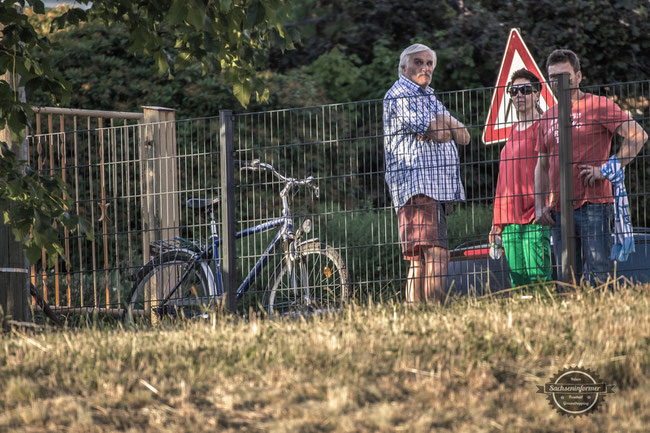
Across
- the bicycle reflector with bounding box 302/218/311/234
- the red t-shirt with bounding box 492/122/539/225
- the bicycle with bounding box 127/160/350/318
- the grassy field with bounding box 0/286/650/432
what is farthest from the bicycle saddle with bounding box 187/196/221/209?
the red t-shirt with bounding box 492/122/539/225

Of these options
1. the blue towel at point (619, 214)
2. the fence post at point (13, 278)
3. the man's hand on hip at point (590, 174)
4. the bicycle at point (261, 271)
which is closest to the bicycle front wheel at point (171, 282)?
the bicycle at point (261, 271)

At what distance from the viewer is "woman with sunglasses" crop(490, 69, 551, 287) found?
256 inches

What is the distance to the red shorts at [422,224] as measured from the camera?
6.53 meters

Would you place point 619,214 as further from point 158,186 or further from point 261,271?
point 158,186

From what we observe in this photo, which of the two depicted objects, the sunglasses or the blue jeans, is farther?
the sunglasses

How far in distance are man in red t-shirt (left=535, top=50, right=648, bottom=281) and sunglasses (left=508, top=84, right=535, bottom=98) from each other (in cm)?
17

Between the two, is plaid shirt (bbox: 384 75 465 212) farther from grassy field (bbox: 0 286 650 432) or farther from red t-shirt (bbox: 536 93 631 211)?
grassy field (bbox: 0 286 650 432)

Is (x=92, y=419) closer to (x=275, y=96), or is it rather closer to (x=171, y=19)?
(x=171, y=19)

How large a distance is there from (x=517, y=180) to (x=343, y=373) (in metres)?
2.75

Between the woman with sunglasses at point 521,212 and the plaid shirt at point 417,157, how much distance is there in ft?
1.06

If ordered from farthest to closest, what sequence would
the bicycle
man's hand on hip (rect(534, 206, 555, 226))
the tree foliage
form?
the bicycle → man's hand on hip (rect(534, 206, 555, 226)) → the tree foliage

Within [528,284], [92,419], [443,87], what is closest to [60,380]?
[92,419]

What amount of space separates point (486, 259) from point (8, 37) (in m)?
3.56

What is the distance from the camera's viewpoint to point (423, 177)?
6.50m
